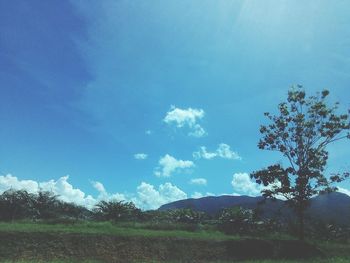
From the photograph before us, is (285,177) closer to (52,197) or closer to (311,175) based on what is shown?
(311,175)

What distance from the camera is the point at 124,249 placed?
23578mm

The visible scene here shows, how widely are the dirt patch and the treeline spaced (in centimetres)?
478

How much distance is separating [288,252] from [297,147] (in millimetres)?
8390

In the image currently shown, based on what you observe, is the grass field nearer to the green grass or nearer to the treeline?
the green grass

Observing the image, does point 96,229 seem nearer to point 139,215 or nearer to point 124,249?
point 124,249

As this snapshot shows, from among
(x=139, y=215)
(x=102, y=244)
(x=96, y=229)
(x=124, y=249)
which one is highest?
(x=139, y=215)

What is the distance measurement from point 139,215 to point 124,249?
1196 centimetres

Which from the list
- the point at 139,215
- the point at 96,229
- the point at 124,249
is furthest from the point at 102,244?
the point at 139,215

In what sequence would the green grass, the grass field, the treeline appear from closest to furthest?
1. the grass field
2. the green grass
3. the treeline

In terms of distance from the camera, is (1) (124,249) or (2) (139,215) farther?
(2) (139,215)

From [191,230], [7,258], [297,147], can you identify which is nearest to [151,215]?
[191,230]

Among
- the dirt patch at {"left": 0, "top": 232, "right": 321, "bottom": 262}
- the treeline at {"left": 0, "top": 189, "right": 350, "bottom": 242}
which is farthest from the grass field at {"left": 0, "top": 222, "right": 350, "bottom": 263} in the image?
the treeline at {"left": 0, "top": 189, "right": 350, "bottom": 242}

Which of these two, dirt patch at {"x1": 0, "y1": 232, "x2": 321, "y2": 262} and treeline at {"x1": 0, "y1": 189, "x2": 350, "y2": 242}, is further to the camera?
treeline at {"x1": 0, "y1": 189, "x2": 350, "y2": 242}

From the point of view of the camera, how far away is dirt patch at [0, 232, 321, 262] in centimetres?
2153
